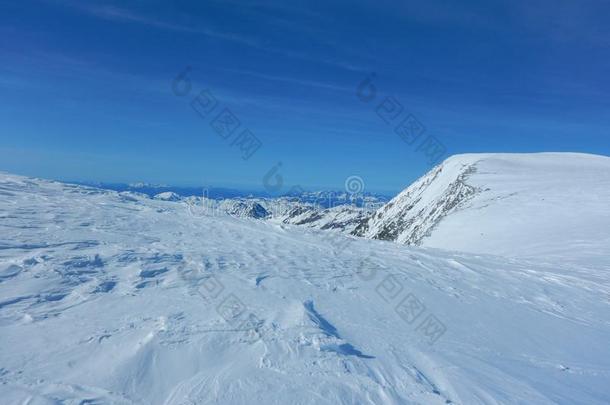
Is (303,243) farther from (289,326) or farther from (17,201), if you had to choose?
(17,201)

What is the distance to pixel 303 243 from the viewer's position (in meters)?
14.3

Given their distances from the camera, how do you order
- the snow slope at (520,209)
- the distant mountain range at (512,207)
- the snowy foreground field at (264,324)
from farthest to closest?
the distant mountain range at (512,207), the snow slope at (520,209), the snowy foreground field at (264,324)

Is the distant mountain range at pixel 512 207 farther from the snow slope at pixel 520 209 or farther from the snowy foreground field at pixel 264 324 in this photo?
the snowy foreground field at pixel 264 324

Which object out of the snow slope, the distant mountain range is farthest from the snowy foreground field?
the snow slope

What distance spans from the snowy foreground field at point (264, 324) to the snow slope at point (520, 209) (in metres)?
9.10

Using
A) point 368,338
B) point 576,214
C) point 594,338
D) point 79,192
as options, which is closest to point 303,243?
point 368,338

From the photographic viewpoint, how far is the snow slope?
2102cm

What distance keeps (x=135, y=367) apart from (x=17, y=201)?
37.7 ft

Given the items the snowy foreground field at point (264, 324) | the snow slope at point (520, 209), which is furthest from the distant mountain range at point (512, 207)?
the snowy foreground field at point (264, 324)

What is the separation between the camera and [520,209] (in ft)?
96.7

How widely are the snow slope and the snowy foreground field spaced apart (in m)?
9.10

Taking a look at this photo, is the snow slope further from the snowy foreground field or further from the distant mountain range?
the snowy foreground field

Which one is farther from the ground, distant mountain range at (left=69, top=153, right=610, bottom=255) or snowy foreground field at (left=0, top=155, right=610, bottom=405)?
distant mountain range at (left=69, top=153, right=610, bottom=255)

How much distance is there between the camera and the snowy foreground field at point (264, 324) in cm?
505
